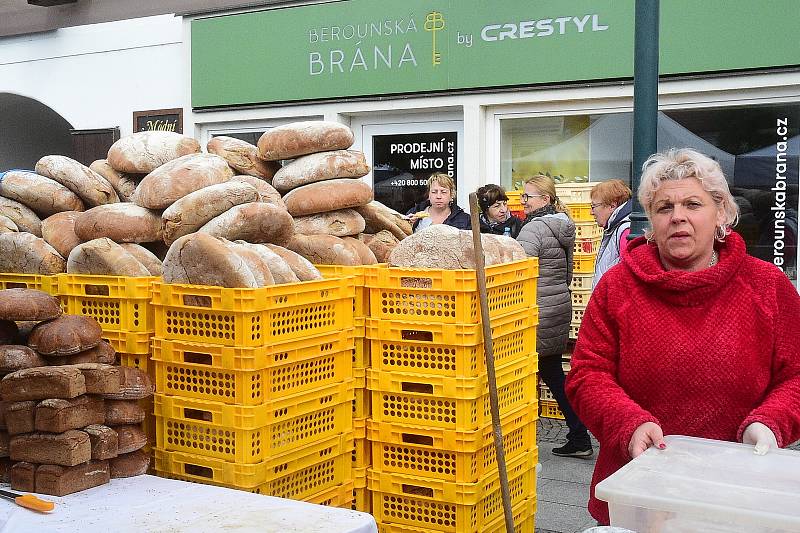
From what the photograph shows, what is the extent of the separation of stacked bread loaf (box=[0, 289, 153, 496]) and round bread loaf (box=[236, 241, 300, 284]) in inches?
27.9

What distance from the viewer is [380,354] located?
4438 mm

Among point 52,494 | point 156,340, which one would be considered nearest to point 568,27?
point 156,340

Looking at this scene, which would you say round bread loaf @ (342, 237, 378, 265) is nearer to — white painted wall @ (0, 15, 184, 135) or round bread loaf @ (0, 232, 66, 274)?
round bread loaf @ (0, 232, 66, 274)

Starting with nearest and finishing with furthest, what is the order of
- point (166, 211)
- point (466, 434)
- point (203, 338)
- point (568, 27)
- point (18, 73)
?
point (203, 338) → point (466, 434) → point (166, 211) → point (568, 27) → point (18, 73)

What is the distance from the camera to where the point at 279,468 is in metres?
4.01

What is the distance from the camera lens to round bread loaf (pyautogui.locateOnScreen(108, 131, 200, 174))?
548cm

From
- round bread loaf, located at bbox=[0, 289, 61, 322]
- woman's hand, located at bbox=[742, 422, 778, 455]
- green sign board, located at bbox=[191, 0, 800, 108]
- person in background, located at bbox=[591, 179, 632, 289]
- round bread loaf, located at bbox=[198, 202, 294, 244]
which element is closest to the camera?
woman's hand, located at bbox=[742, 422, 778, 455]

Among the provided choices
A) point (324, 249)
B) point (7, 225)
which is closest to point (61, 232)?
point (7, 225)

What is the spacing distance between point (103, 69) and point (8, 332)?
9.72m

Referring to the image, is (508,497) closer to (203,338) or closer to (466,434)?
(466,434)

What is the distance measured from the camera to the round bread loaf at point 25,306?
12.4ft

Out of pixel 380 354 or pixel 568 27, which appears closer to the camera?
pixel 380 354

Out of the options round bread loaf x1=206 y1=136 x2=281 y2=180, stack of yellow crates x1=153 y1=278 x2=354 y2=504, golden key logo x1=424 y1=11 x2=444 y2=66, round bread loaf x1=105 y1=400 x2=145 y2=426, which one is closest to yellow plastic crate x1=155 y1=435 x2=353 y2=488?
stack of yellow crates x1=153 y1=278 x2=354 y2=504

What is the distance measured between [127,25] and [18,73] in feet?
7.08
